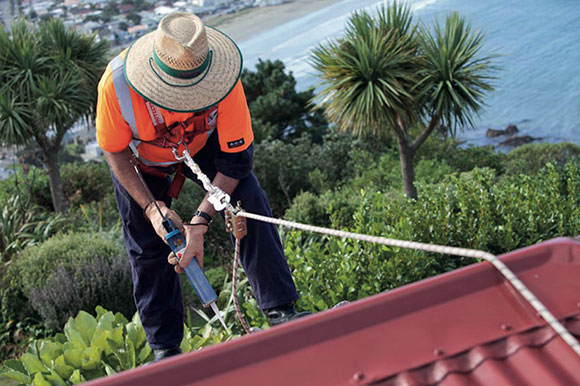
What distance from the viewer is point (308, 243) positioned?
6.45 m

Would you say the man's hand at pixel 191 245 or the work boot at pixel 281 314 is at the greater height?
the man's hand at pixel 191 245

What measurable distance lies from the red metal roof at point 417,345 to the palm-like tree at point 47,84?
10215 millimetres

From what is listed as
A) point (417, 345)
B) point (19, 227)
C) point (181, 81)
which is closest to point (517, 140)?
point (19, 227)

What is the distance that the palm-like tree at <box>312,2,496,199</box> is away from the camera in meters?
8.51

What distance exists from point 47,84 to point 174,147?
893 centimetres

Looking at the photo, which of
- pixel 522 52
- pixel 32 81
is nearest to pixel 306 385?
pixel 32 81

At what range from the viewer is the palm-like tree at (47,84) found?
11.0 m

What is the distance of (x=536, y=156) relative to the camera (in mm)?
13125

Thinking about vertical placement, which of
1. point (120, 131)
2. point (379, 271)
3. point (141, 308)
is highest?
point (120, 131)

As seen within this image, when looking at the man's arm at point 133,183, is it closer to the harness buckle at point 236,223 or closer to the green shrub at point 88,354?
the harness buckle at point 236,223

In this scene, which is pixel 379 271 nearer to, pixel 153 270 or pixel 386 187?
pixel 153 270

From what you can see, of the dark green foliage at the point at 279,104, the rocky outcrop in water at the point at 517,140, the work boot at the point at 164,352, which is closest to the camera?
the work boot at the point at 164,352

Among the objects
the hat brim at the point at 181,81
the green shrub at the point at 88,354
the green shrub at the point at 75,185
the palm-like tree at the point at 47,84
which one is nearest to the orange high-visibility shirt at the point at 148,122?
the hat brim at the point at 181,81

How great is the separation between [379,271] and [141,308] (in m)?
2.00
